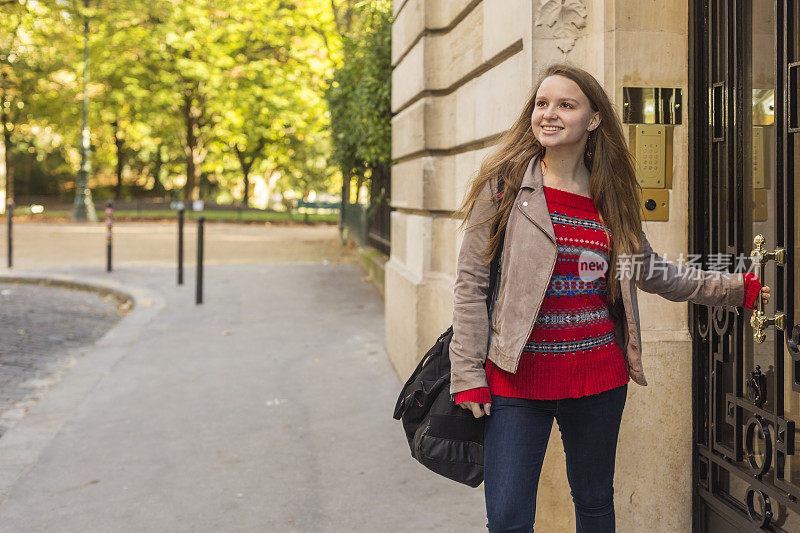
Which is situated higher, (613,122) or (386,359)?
Result: (613,122)

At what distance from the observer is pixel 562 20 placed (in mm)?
3883

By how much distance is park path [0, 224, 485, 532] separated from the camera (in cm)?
423

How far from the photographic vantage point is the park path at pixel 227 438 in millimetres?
4234

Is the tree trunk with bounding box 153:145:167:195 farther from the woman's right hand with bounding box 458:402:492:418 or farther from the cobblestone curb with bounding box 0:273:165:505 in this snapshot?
the woman's right hand with bounding box 458:402:492:418

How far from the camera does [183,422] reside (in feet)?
19.0

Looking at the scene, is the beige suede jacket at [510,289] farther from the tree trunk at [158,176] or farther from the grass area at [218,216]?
the tree trunk at [158,176]

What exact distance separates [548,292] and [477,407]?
40 centimetres

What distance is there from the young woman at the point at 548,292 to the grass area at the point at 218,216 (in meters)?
32.5

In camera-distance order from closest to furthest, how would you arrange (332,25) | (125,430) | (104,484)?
(104,484), (125,430), (332,25)

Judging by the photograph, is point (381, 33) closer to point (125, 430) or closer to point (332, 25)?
point (125, 430)

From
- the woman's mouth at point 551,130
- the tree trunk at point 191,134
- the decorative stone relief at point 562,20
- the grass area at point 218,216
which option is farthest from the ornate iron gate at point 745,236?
the tree trunk at point 191,134

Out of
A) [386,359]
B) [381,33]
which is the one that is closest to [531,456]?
[386,359]

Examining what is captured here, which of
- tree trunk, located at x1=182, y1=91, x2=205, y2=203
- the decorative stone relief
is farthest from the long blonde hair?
tree trunk, located at x1=182, y1=91, x2=205, y2=203

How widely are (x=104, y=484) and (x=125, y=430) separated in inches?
39.7
